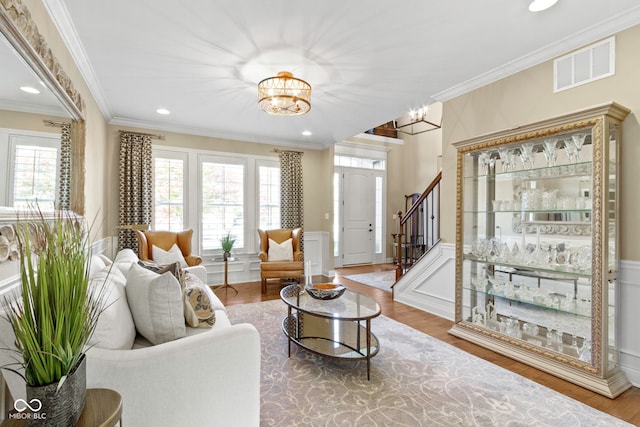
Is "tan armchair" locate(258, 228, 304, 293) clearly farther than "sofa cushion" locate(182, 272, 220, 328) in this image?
Yes

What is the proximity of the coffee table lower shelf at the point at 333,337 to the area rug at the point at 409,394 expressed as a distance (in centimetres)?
14

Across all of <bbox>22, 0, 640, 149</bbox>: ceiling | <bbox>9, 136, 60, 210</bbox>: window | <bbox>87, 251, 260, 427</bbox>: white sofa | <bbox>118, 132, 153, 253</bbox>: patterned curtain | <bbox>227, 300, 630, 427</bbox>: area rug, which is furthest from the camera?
<bbox>118, 132, 153, 253</bbox>: patterned curtain

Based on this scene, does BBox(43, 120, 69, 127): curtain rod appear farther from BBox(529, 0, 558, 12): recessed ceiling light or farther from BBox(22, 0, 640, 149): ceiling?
BBox(529, 0, 558, 12): recessed ceiling light

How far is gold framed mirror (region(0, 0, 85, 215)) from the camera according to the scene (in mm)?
1380

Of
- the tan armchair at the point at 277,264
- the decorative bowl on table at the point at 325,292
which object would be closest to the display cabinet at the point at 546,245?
the decorative bowl on table at the point at 325,292

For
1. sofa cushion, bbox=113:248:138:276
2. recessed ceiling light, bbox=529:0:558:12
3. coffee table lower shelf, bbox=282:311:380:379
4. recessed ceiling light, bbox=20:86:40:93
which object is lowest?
coffee table lower shelf, bbox=282:311:380:379

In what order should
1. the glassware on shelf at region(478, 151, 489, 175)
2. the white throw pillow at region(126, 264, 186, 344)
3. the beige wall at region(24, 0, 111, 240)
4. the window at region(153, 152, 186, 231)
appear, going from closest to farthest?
1. the white throw pillow at region(126, 264, 186, 344)
2. the beige wall at region(24, 0, 111, 240)
3. the glassware on shelf at region(478, 151, 489, 175)
4. the window at region(153, 152, 186, 231)

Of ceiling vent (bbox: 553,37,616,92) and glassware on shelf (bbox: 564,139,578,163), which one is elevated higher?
ceiling vent (bbox: 553,37,616,92)

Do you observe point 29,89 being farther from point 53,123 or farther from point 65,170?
point 65,170

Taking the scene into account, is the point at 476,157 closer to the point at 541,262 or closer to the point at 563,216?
the point at 563,216

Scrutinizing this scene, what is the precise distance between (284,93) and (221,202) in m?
2.90

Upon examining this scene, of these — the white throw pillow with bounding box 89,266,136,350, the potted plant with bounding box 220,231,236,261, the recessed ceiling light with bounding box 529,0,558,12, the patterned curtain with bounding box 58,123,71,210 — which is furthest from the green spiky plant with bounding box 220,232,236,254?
the recessed ceiling light with bounding box 529,0,558,12

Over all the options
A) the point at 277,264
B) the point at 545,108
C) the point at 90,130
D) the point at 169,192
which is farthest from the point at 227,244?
the point at 545,108

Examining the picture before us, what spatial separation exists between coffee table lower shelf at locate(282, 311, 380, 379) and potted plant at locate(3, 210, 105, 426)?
1.61 metres
